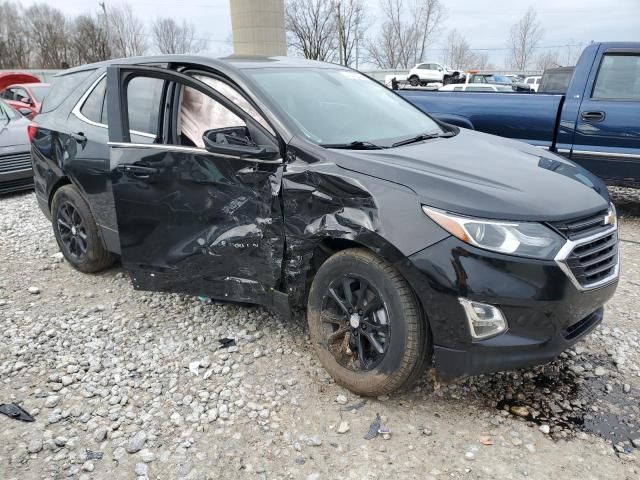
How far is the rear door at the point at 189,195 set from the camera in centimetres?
291

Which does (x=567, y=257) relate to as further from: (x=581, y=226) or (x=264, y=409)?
(x=264, y=409)

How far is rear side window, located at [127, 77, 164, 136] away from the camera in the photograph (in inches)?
135

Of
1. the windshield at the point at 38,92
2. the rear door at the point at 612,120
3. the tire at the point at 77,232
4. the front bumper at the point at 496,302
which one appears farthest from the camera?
the windshield at the point at 38,92

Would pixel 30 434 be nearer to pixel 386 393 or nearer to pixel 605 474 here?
pixel 386 393

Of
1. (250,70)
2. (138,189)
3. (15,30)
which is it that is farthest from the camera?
(15,30)

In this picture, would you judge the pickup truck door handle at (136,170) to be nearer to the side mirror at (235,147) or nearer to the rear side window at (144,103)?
the rear side window at (144,103)

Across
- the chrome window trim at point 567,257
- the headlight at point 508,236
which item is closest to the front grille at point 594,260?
the chrome window trim at point 567,257

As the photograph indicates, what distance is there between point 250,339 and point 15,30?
68.7 meters

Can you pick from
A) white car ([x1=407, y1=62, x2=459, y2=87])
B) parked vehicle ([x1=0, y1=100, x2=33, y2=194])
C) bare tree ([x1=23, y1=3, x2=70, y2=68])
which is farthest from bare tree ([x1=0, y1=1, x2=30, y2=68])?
parked vehicle ([x1=0, y1=100, x2=33, y2=194])

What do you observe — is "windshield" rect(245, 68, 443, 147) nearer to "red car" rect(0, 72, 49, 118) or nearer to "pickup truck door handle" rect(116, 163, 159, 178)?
"pickup truck door handle" rect(116, 163, 159, 178)

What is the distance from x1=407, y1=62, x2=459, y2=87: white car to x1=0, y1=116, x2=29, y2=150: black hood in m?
26.8

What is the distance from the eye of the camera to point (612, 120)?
5.50 m

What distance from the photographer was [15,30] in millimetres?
57812

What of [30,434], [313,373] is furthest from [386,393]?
[30,434]
